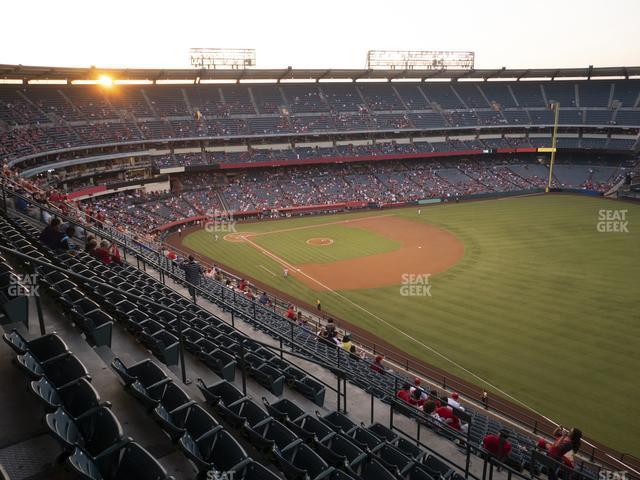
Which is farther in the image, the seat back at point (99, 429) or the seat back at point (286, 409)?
the seat back at point (286, 409)

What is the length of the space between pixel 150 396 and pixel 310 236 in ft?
127

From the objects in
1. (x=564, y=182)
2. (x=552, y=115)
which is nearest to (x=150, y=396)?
(x=564, y=182)

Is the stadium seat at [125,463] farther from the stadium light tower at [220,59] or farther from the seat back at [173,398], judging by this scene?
the stadium light tower at [220,59]

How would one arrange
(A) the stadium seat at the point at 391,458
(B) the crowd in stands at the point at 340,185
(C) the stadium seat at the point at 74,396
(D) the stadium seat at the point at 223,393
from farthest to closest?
(B) the crowd in stands at the point at 340,185 → (D) the stadium seat at the point at 223,393 → (A) the stadium seat at the point at 391,458 → (C) the stadium seat at the point at 74,396

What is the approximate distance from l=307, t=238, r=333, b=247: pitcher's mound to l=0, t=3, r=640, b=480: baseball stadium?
1.21 feet

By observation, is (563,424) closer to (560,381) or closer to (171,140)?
(560,381)

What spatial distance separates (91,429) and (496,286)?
29.0 metres

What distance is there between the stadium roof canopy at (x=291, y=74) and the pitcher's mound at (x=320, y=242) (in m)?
31.2

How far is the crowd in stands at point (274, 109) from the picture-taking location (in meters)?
49.3

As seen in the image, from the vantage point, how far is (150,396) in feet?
23.0

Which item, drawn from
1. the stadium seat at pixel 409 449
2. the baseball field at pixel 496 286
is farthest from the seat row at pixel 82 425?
the baseball field at pixel 496 286

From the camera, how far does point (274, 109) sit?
6719cm

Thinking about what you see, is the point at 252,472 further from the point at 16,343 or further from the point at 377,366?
the point at 377,366

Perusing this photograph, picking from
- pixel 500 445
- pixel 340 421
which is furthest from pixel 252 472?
pixel 500 445
